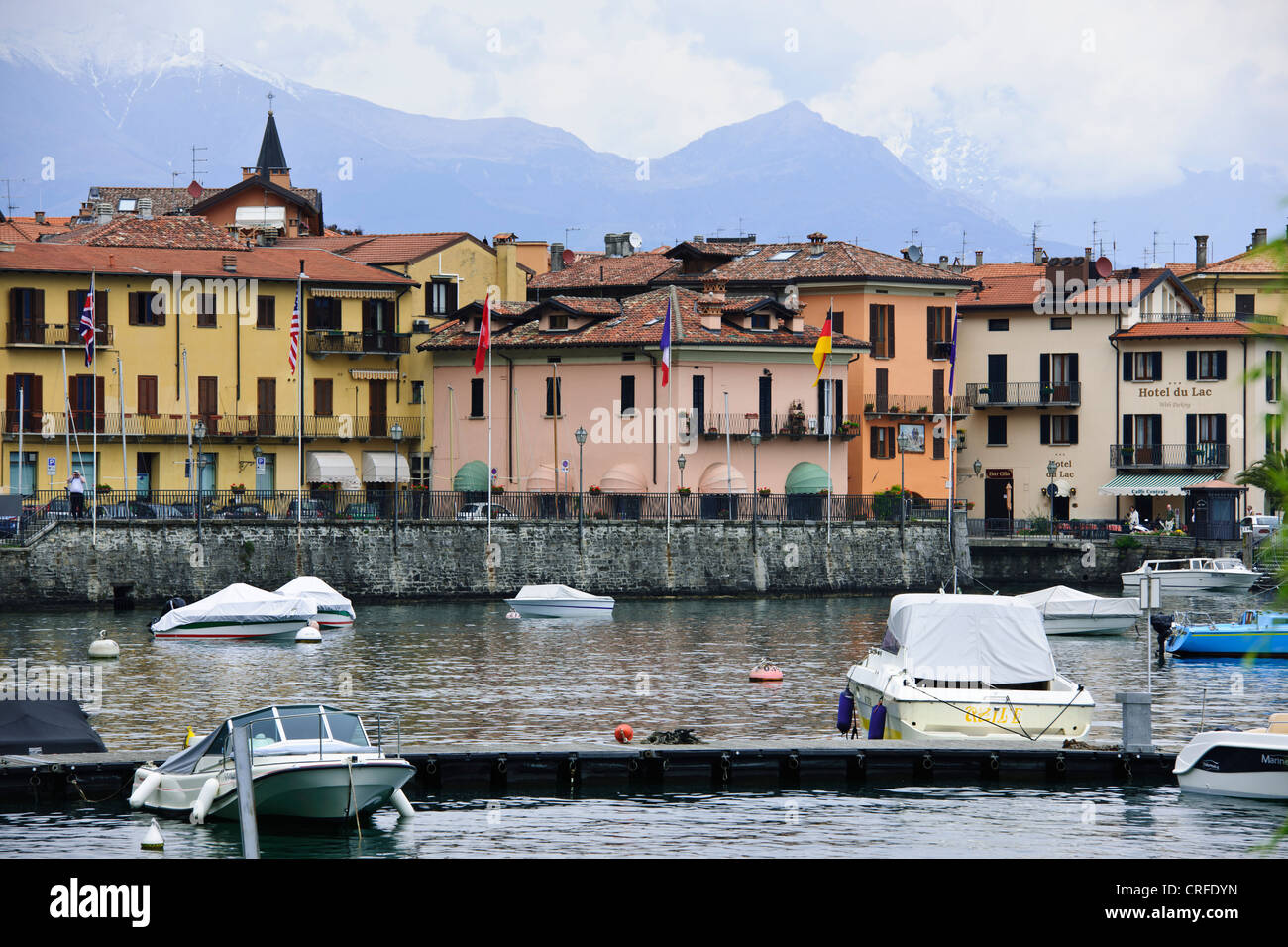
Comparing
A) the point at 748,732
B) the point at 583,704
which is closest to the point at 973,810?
the point at 748,732

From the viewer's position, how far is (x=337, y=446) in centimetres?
7944

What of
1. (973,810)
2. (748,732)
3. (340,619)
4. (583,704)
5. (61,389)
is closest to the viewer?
(973,810)

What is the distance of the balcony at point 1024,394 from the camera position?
297 ft

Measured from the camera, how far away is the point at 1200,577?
244 ft

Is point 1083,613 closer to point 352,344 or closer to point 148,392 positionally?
point 352,344

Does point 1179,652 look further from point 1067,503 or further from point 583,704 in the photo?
point 1067,503

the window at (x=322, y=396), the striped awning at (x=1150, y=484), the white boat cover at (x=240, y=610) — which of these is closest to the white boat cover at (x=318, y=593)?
the white boat cover at (x=240, y=610)

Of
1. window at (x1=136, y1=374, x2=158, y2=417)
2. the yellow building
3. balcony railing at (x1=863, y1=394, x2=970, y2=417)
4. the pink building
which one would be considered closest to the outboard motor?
the yellow building

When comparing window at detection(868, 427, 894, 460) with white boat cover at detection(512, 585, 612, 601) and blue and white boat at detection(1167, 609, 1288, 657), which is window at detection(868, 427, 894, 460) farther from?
blue and white boat at detection(1167, 609, 1288, 657)

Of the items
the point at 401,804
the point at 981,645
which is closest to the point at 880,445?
the point at 981,645

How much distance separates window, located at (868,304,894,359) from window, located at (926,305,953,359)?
7.51 ft

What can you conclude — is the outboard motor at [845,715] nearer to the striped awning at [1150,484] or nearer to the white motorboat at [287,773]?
the white motorboat at [287,773]

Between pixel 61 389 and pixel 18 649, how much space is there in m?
25.7

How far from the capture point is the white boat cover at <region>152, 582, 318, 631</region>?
56.1m
